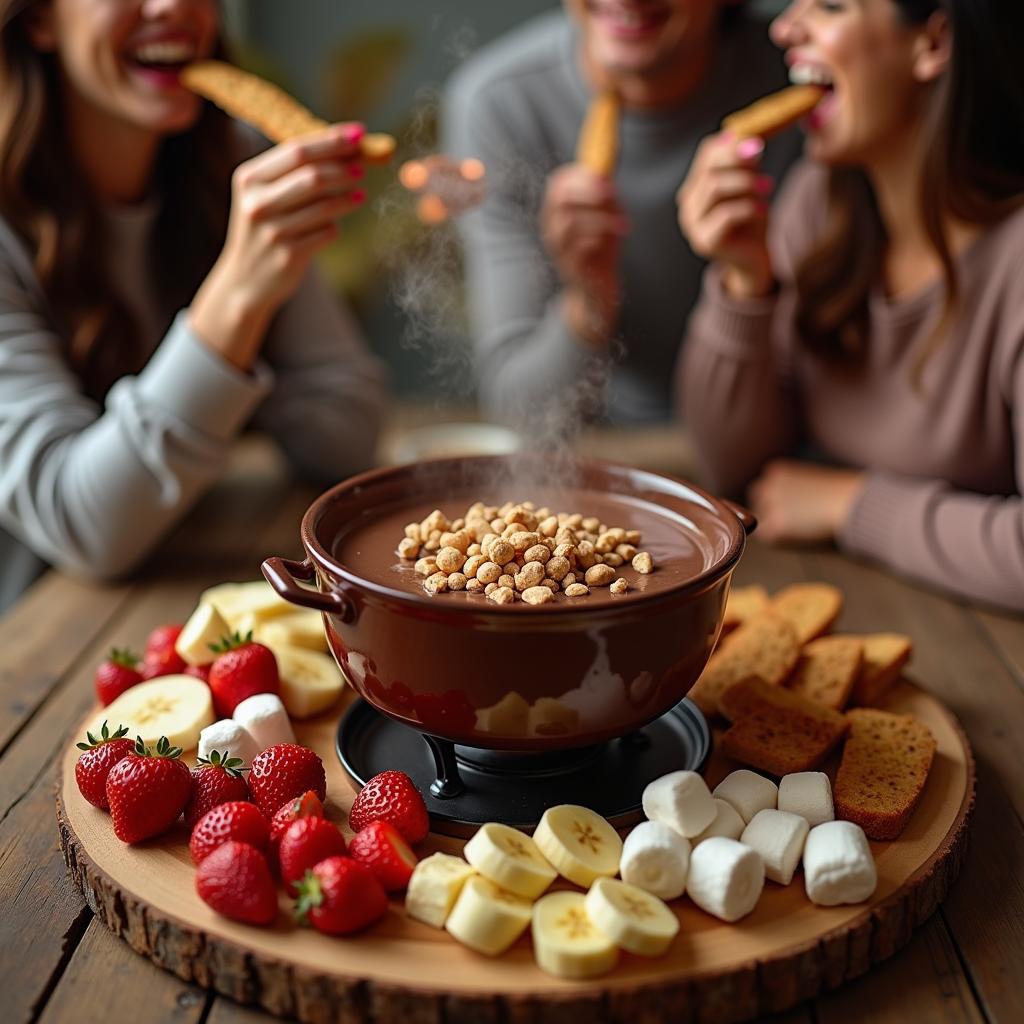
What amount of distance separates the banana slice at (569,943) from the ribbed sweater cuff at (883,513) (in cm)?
111

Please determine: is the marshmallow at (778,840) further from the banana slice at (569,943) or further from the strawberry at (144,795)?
the strawberry at (144,795)

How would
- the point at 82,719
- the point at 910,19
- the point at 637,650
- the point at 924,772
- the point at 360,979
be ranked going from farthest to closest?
the point at 910,19 < the point at 82,719 < the point at 924,772 < the point at 637,650 < the point at 360,979

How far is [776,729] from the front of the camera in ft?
4.12

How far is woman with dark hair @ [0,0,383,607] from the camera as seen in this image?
176cm

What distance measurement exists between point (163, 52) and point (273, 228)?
0.48 metres

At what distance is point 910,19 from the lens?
5.87ft

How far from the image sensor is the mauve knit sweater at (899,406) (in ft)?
5.92

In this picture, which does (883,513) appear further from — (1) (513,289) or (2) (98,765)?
(2) (98,765)

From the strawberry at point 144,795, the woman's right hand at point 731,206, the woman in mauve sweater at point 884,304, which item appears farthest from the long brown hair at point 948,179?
the strawberry at point 144,795

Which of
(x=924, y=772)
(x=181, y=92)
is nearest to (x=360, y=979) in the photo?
(x=924, y=772)

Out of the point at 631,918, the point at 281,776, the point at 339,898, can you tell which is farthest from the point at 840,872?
the point at 281,776

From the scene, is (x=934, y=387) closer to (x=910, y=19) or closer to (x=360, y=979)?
(x=910, y=19)

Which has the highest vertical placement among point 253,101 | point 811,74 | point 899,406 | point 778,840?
point 253,101

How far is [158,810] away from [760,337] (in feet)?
4.67
